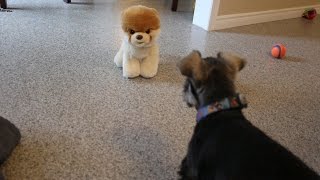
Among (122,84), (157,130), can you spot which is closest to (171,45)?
(122,84)

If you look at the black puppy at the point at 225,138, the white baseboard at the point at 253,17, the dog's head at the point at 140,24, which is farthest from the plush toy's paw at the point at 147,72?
the white baseboard at the point at 253,17

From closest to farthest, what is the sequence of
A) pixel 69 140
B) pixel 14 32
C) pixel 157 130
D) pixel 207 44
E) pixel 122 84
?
1. pixel 69 140
2. pixel 157 130
3. pixel 122 84
4. pixel 14 32
5. pixel 207 44

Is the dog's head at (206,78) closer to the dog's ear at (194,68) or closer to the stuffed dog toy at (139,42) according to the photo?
the dog's ear at (194,68)

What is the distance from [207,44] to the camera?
2.36 meters

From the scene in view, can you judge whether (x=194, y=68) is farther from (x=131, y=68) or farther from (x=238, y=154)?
(x=131, y=68)

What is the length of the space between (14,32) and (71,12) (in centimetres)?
60

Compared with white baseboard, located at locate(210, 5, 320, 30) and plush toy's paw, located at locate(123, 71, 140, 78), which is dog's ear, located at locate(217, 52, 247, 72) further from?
white baseboard, located at locate(210, 5, 320, 30)

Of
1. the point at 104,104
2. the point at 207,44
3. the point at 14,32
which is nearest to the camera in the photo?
the point at 104,104

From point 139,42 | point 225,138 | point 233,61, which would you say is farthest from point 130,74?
point 225,138

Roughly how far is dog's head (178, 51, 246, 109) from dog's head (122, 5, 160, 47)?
0.71 m

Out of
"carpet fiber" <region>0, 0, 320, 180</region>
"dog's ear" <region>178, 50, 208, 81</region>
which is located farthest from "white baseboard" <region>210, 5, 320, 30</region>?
"dog's ear" <region>178, 50, 208, 81</region>

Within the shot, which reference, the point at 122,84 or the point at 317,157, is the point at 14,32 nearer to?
the point at 122,84

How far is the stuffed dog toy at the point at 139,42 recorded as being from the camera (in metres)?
1.63

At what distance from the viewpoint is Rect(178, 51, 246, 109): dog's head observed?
94 cm
